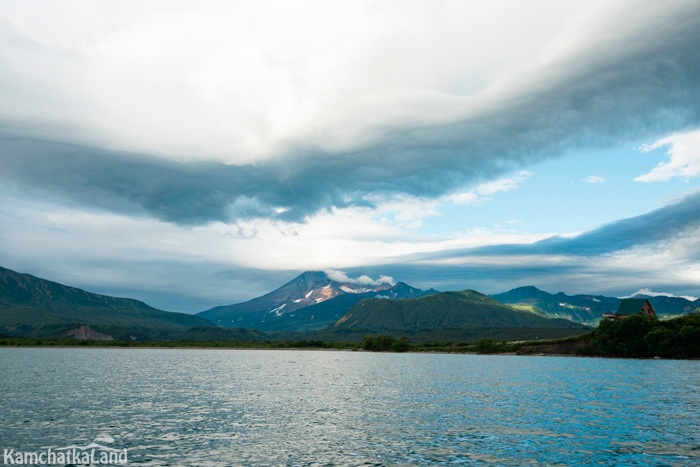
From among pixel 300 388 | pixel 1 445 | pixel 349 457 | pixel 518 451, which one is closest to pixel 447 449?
pixel 518 451

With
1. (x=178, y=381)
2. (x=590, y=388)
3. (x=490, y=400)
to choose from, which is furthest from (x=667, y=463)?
(x=178, y=381)

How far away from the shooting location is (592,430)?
53625 millimetres

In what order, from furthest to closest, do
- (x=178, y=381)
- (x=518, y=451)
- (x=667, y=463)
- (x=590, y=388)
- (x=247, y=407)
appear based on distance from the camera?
(x=178, y=381)
(x=590, y=388)
(x=247, y=407)
(x=518, y=451)
(x=667, y=463)

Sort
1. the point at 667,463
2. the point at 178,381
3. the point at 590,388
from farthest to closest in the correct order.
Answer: the point at 178,381, the point at 590,388, the point at 667,463

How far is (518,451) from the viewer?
1702 inches

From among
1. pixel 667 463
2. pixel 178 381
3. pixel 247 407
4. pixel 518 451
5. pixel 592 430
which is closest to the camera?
pixel 667 463

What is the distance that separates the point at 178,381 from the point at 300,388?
35101 mm

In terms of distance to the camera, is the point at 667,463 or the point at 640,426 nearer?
the point at 667,463

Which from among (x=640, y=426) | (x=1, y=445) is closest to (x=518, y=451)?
(x=640, y=426)

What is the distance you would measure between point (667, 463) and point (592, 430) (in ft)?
49.9

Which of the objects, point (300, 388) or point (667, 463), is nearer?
point (667, 463)

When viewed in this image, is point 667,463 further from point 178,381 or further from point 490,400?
point 178,381

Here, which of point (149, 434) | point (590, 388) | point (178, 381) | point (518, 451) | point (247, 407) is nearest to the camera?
point (518, 451)

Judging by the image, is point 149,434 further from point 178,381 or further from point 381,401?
point 178,381
